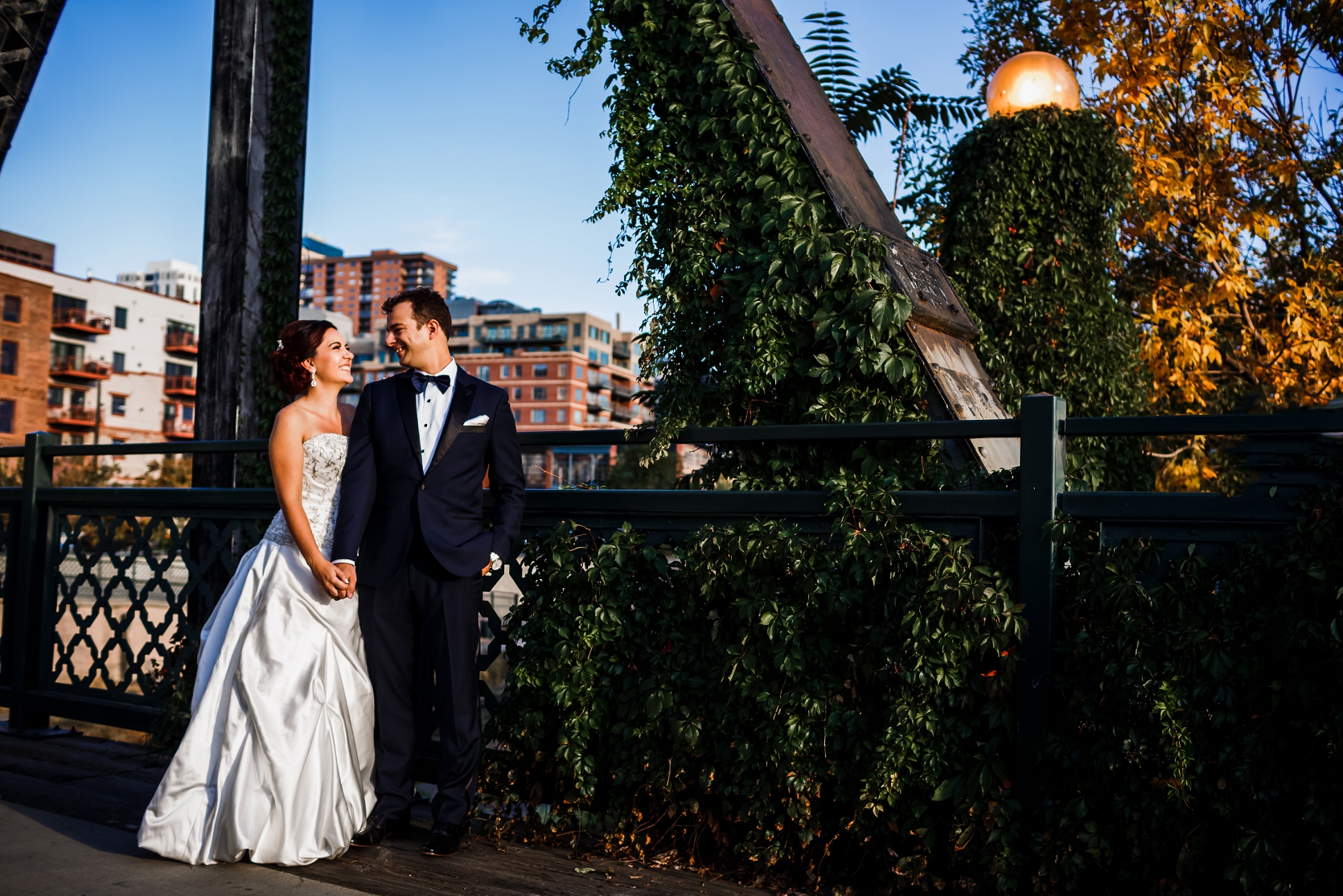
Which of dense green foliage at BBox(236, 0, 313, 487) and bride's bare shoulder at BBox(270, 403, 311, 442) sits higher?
dense green foliage at BBox(236, 0, 313, 487)

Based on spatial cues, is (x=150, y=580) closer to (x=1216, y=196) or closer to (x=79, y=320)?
(x=1216, y=196)

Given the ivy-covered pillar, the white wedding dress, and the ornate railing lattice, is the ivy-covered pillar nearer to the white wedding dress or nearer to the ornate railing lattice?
the ornate railing lattice

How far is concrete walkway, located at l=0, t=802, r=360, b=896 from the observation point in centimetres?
338

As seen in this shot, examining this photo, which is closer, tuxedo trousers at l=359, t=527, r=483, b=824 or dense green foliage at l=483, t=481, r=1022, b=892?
dense green foliage at l=483, t=481, r=1022, b=892

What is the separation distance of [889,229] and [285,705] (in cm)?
324

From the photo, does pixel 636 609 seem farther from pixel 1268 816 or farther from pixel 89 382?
pixel 89 382

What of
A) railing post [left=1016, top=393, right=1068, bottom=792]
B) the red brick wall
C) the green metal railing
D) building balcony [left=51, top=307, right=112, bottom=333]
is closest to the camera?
the green metal railing

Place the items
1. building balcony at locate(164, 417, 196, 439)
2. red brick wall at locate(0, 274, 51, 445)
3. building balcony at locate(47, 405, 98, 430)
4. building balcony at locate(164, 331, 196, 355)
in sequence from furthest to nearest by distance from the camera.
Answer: building balcony at locate(164, 417, 196, 439), building balcony at locate(164, 331, 196, 355), building balcony at locate(47, 405, 98, 430), red brick wall at locate(0, 274, 51, 445)

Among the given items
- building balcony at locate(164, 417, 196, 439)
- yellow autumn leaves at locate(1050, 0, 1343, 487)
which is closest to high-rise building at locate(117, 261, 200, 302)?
building balcony at locate(164, 417, 196, 439)

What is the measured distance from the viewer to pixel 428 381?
3.93m

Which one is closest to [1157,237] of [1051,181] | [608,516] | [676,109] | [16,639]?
[1051,181]

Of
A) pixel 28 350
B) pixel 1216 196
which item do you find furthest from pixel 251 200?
pixel 28 350

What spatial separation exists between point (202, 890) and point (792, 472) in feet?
8.57

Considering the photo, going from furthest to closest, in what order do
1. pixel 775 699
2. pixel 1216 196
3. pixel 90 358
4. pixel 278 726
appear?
pixel 90 358 < pixel 1216 196 < pixel 278 726 < pixel 775 699
